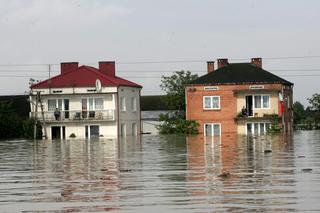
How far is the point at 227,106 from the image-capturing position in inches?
2645

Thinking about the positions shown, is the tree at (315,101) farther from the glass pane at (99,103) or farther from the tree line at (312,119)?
the glass pane at (99,103)

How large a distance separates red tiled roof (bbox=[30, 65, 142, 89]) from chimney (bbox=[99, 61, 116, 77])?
1084mm

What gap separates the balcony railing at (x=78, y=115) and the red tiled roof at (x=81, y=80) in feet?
8.71

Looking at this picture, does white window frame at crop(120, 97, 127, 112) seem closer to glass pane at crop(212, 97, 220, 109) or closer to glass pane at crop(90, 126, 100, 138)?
glass pane at crop(90, 126, 100, 138)

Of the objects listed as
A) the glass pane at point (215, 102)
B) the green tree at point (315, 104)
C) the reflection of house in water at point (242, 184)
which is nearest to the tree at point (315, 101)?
the green tree at point (315, 104)

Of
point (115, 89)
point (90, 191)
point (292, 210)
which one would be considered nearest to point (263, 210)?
point (292, 210)

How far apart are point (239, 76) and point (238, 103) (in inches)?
112

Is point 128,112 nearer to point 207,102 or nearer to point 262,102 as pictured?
point 207,102

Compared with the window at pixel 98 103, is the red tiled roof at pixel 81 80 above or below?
above

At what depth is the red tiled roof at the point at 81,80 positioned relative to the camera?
72.2 m

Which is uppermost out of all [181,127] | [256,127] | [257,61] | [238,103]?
[257,61]

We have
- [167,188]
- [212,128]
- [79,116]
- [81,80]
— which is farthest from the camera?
[81,80]

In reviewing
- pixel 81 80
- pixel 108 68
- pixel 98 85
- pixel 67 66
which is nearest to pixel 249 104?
pixel 98 85

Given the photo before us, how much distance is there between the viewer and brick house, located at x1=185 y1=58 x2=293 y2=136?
66.3 metres
